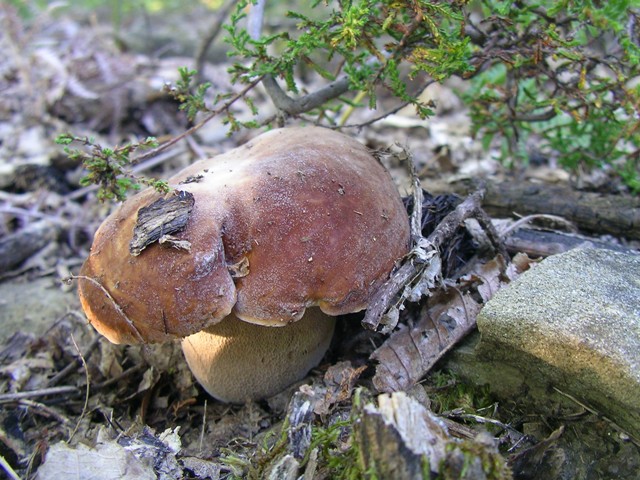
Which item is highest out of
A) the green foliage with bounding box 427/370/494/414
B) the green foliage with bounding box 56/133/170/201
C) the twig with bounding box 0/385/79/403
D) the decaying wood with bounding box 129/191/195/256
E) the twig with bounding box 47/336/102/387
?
the green foliage with bounding box 56/133/170/201

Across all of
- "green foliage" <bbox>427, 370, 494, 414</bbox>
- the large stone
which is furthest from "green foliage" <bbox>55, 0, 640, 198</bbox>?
"green foliage" <bbox>427, 370, 494, 414</bbox>

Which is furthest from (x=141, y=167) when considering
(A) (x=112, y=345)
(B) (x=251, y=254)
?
(B) (x=251, y=254)

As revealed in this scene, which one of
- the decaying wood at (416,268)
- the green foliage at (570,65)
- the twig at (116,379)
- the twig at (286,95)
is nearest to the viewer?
the decaying wood at (416,268)

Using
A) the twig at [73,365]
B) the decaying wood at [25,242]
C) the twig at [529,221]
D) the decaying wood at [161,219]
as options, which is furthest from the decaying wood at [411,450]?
the decaying wood at [25,242]

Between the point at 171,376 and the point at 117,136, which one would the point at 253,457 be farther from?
the point at 117,136

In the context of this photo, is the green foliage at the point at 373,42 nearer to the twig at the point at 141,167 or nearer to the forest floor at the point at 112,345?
the forest floor at the point at 112,345

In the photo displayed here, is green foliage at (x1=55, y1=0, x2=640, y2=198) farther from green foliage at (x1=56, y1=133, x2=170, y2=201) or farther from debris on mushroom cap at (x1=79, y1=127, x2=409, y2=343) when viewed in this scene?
debris on mushroom cap at (x1=79, y1=127, x2=409, y2=343)
